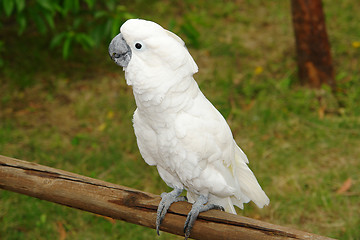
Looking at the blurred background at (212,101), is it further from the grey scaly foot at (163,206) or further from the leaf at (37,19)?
the grey scaly foot at (163,206)

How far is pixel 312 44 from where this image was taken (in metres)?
3.07

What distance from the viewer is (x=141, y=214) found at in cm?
147

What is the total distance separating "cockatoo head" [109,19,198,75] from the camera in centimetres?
123

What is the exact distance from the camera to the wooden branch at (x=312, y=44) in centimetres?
298

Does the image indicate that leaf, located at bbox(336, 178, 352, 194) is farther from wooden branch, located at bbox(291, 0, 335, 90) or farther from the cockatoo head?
the cockatoo head

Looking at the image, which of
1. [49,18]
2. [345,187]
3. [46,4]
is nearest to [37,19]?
[49,18]

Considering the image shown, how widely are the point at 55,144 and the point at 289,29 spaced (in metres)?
2.29

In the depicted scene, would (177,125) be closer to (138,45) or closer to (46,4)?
(138,45)

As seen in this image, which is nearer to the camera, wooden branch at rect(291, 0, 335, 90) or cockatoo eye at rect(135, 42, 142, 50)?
cockatoo eye at rect(135, 42, 142, 50)

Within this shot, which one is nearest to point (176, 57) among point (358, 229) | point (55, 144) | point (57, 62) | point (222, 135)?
point (222, 135)

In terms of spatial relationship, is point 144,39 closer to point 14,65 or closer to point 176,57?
point 176,57

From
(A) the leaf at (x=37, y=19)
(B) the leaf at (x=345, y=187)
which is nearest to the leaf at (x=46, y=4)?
(A) the leaf at (x=37, y=19)

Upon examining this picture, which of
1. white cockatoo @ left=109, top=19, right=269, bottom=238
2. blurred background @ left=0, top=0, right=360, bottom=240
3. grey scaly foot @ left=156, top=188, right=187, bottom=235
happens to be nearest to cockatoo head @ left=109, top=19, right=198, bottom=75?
white cockatoo @ left=109, top=19, right=269, bottom=238

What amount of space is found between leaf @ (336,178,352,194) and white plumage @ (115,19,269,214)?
3.60ft
